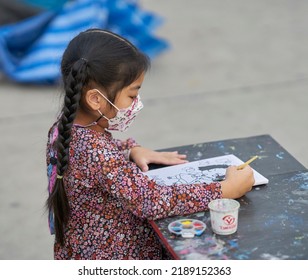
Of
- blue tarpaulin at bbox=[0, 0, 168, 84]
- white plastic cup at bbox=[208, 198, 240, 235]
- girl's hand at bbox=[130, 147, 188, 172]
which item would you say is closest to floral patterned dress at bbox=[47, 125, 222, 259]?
white plastic cup at bbox=[208, 198, 240, 235]

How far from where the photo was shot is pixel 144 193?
2.04m

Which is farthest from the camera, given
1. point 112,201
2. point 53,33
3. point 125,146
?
point 53,33

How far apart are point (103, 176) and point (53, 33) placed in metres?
4.03

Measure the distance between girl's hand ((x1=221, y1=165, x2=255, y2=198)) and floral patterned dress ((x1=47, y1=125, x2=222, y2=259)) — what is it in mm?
26

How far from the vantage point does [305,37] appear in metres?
6.75

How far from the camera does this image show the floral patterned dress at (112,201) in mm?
2039

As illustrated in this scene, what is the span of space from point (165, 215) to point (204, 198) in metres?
0.13

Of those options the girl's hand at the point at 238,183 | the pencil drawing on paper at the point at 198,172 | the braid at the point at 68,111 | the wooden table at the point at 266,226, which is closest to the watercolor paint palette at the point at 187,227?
the wooden table at the point at 266,226

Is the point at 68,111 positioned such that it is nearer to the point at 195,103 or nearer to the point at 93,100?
the point at 93,100

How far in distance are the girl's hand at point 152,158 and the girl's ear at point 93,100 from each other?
1.28 ft

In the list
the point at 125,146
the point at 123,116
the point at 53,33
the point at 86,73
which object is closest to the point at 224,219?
the point at 123,116

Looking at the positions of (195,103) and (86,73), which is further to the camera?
(195,103)

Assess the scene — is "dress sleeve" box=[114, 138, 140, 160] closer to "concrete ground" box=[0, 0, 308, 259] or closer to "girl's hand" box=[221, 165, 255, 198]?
"girl's hand" box=[221, 165, 255, 198]
